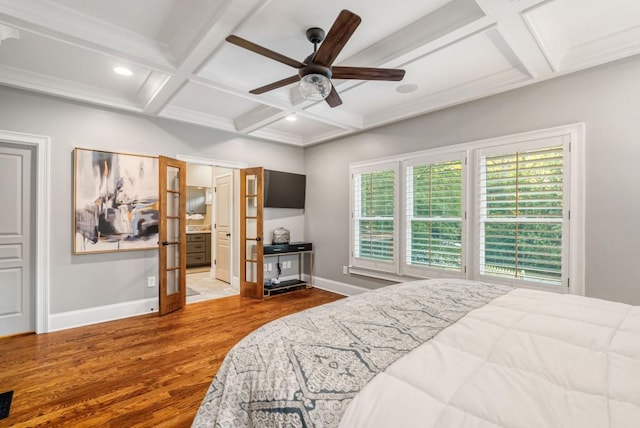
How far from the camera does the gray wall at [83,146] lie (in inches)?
125

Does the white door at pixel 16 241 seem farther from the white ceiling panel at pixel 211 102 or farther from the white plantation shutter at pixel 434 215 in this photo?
the white plantation shutter at pixel 434 215

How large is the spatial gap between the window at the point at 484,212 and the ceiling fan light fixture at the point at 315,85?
75.7 inches

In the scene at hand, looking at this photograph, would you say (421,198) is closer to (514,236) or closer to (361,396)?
(514,236)

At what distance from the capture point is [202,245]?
7.00 meters

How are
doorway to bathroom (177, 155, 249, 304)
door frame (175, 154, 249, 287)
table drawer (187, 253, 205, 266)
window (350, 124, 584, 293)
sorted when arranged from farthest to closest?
table drawer (187, 253, 205, 266) < doorway to bathroom (177, 155, 249, 304) < door frame (175, 154, 249, 287) < window (350, 124, 584, 293)

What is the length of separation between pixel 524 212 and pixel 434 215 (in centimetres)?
93

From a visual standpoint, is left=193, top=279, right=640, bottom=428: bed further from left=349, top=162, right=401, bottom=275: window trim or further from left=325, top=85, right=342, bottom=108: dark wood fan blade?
left=349, top=162, right=401, bottom=275: window trim

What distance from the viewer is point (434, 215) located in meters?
3.61

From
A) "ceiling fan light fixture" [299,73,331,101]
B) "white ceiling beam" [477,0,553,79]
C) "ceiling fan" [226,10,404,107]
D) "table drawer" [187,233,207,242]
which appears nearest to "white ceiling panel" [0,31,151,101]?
"ceiling fan" [226,10,404,107]

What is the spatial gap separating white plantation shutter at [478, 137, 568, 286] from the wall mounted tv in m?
2.97

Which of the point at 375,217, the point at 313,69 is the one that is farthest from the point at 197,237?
the point at 313,69

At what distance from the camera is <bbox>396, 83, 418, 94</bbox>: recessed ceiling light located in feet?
10.5

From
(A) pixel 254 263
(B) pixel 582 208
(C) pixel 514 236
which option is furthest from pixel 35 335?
(B) pixel 582 208

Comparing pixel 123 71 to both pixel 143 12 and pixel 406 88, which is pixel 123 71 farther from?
pixel 406 88
